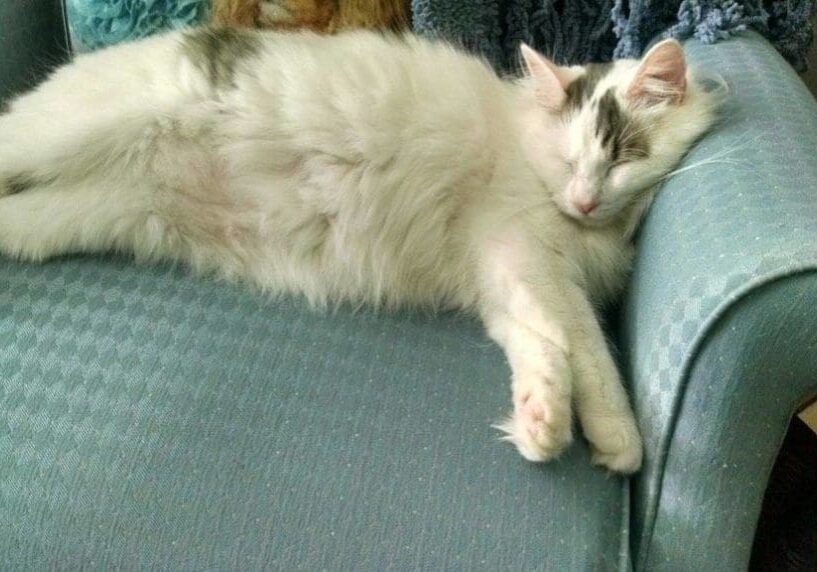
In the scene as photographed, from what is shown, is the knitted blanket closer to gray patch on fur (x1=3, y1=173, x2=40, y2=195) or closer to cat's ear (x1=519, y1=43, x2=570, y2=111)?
cat's ear (x1=519, y1=43, x2=570, y2=111)

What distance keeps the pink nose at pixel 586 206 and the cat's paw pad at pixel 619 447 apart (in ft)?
1.20

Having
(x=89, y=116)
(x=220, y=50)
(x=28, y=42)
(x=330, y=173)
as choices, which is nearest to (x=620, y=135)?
(x=330, y=173)

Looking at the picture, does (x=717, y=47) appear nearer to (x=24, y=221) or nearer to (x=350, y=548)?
(x=350, y=548)

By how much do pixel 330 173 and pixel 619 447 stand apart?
2.20 ft

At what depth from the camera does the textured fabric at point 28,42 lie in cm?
158

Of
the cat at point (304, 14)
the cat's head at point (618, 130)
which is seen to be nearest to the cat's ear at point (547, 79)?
the cat's head at point (618, 130)

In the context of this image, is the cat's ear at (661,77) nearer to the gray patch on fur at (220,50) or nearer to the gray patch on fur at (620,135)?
the gray patch on fur at (620,135)

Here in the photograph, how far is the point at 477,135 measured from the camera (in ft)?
4.30

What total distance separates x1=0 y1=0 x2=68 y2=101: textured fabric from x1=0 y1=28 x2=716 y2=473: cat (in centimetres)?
32

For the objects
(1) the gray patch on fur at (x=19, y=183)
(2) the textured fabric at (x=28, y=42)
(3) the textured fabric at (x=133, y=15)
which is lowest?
(1) the gray patch on fur at (x=19, y=183)

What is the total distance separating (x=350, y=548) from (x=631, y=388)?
451 mm

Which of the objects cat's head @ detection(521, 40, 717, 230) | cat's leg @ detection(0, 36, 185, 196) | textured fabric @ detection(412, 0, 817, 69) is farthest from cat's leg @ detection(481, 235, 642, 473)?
cat's leg @ detection(0, 36, 185, 196)

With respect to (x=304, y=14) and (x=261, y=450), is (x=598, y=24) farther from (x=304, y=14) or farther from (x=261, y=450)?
(x=261, y=450)

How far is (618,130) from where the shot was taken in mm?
1157
